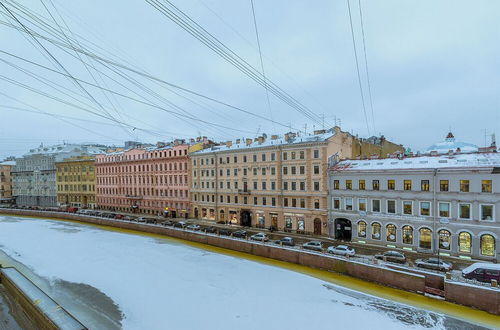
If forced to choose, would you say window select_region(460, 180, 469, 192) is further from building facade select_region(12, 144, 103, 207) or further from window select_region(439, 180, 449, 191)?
building facade select_region(12, 144, 103, 207)

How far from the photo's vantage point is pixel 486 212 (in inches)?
977

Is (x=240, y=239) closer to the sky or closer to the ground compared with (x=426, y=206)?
closer to the ground

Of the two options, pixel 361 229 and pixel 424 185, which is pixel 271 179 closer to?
pixel 361 229

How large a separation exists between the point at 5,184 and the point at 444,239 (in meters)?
108

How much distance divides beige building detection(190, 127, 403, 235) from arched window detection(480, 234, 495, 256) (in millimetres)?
15292

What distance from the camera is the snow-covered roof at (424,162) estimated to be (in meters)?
25.6

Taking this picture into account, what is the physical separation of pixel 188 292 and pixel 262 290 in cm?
550

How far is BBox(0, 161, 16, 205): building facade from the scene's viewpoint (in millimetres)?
80000

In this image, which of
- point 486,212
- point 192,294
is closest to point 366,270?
point 486,212

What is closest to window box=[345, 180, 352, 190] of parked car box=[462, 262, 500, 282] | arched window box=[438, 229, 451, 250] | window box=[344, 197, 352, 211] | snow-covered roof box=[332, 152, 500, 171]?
window box=[344, 197, 352, 211]

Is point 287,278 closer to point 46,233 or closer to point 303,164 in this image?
point 303,164

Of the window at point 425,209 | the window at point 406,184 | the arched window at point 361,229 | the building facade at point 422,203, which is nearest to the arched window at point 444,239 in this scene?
the building facade at point 422,203

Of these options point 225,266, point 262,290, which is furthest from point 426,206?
point 225,266

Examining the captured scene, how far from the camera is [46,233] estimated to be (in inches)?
1630
